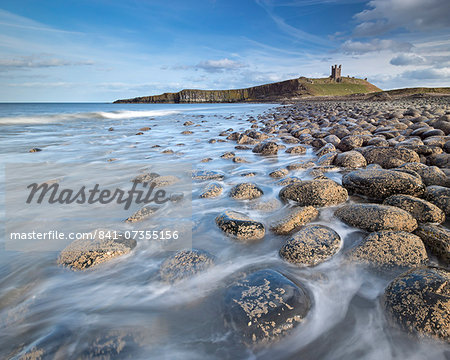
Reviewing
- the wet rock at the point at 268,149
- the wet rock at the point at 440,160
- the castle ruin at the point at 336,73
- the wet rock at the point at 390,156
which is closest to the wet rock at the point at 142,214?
the wet rock at the point at 268,149

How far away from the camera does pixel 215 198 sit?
345cm

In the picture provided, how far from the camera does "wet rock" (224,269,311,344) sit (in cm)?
136

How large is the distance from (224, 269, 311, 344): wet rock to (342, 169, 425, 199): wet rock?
6.53 feet

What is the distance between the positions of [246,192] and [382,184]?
1.75 metres

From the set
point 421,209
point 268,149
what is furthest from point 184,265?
point 268,149

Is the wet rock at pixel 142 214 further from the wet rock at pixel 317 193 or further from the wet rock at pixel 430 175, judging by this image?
the wet rock at pixel 430 175

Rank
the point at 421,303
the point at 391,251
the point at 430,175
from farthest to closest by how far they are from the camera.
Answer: the point at 430,175 → the point at 391,251 → the point at 421,303

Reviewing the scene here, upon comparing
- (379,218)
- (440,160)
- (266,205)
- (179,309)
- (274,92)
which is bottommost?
(179,309)

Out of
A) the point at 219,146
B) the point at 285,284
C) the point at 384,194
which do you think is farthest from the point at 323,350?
the point at 219,146

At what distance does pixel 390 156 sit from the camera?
413 cm

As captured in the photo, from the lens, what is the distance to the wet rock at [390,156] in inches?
157

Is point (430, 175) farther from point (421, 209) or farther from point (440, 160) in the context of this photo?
point (421, 209)

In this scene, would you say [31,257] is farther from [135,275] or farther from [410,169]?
[410,169]

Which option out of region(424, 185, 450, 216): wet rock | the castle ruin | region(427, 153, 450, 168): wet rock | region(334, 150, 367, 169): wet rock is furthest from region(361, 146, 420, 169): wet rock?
the castle ruin
